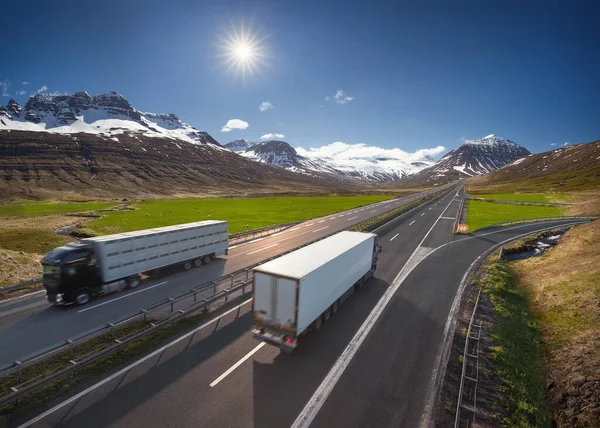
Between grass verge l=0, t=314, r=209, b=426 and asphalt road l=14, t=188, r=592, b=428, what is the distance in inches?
28.4

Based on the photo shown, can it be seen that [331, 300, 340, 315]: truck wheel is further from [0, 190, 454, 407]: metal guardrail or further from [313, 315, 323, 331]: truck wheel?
[0, 190, 454, 407]: metal guardrail

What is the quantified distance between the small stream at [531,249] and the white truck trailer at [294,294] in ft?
92.7

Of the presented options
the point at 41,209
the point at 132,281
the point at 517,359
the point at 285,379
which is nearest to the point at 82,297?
the point at 132,281

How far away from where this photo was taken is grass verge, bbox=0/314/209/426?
936 centimetres

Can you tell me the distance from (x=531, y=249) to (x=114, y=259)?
4528 centimetres

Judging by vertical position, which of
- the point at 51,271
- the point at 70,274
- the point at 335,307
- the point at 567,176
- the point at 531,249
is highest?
the point at 567,176

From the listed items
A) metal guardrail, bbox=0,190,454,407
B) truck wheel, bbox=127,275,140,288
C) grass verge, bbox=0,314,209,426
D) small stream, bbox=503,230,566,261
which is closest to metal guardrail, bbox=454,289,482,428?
grass verge, bbox=0,314,209,426

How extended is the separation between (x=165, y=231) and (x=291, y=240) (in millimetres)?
17851

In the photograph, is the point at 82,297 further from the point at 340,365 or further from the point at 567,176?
the point at 567,176

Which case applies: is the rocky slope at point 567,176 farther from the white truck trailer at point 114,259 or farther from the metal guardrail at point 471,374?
the white truck trailer at point 114,259

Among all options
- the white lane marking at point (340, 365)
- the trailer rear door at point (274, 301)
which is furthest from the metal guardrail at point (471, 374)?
the trailer rear door at point (274, 301)

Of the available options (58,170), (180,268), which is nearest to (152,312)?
(180,268)

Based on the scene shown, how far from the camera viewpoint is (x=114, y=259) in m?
19.1

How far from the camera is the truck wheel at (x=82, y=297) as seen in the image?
17.6 metres
